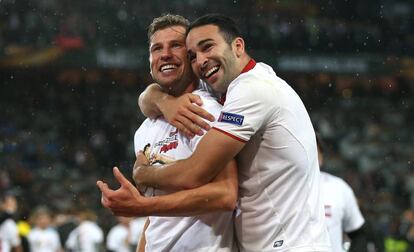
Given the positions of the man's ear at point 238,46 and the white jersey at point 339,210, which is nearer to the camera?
the man's ear at point 238,46

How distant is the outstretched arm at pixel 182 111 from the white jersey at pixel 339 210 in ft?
10.0

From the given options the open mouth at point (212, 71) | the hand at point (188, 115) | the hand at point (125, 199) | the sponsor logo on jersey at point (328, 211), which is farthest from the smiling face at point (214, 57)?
the sponsor logo on jersey at point (328, 211)

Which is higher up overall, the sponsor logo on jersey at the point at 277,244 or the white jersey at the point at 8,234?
the sponsor logo on jersey at the point at 277,244

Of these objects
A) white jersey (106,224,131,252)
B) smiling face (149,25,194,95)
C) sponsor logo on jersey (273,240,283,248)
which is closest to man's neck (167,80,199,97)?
smiling face (149,25,194,95)

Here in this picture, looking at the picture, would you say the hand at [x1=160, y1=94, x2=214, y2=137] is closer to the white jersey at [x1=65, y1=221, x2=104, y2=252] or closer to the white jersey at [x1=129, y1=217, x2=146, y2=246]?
the white jersey at [x1=129, y1=217, x2=146, y2=246]

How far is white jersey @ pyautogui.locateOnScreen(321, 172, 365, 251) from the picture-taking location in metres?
6.96

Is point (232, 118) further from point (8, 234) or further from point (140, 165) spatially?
point (8, 234)

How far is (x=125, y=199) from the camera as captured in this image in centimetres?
357

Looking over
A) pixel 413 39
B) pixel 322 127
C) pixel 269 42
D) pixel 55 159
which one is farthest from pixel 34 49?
pixel 413 39

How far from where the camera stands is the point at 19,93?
24.2m

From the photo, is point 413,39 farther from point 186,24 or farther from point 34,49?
point 186,24

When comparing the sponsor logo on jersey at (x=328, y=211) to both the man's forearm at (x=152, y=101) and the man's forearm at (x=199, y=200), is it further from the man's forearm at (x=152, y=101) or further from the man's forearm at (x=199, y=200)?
the man's forearm at (x=199, y=200)

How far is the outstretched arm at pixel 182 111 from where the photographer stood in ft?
12.6

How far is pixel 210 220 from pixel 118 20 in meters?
19.3
